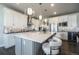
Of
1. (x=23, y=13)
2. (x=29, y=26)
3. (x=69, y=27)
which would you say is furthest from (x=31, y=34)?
(x=69, y=27)

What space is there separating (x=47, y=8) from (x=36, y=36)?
0.54 meters

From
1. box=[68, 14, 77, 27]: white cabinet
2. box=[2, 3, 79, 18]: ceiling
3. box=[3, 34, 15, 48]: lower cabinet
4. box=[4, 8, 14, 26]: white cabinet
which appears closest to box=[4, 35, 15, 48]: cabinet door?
box=[3, 34, 15, 48]: lower cabinet

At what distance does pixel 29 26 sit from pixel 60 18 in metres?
0.57

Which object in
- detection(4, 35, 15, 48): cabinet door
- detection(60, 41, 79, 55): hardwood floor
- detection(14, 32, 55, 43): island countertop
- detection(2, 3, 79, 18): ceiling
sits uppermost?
detection(2, 3, 79, 18): ceiling

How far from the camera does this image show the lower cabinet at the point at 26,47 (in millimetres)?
2191

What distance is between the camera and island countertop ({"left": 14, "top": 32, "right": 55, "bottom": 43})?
2186mm

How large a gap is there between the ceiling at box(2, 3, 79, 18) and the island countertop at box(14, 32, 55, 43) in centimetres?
32

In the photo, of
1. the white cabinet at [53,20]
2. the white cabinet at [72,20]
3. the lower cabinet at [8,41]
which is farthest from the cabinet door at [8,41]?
the white cabinet at [72,20]

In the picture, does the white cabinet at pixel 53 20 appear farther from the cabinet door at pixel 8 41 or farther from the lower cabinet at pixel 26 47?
the cabinet door at pixel 8 41

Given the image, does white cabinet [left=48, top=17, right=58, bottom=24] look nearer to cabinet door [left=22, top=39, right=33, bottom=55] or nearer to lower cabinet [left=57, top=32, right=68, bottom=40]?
lower cabinet [left=57, top=32, right=68, bottom=40]

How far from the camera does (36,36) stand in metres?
2.20

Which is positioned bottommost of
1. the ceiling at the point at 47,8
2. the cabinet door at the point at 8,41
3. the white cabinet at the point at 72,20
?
the cabinet door at the point at 8,41

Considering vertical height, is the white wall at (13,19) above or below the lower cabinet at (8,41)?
above
